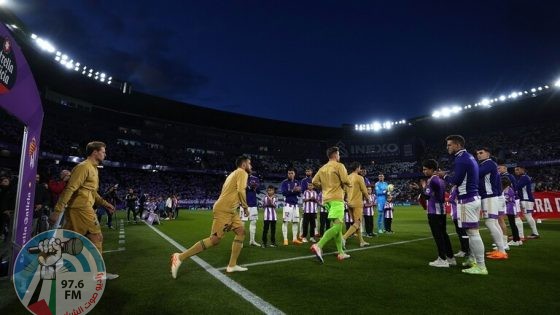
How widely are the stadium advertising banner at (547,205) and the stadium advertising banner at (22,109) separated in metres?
17.9

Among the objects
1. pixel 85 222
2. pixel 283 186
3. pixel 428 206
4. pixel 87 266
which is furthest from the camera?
pixel 283 186

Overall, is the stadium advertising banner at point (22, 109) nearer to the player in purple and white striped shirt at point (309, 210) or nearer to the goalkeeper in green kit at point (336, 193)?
the goalkeeper in green kit at point (336, 193)

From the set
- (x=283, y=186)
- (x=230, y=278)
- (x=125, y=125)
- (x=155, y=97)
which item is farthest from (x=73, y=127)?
(x=230, y=278)

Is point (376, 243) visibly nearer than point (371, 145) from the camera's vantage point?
Yes

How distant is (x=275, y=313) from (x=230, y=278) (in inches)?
73.5

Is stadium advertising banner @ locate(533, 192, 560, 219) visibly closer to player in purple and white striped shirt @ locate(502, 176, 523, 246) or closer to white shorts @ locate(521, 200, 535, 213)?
white shorts @ locate(521, 200, 535, 213)

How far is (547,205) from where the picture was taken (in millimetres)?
13859

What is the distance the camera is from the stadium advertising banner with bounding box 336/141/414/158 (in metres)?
60.4

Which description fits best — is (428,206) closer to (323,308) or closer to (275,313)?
(323,308)

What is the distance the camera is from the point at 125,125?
54219mm

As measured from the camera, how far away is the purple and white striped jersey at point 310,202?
10.4m

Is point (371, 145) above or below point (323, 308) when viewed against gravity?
above

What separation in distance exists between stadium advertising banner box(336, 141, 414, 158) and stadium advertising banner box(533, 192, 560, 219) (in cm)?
4724

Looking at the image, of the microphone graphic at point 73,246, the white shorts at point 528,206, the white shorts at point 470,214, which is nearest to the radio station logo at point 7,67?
the microphone graphic at point 73,246
